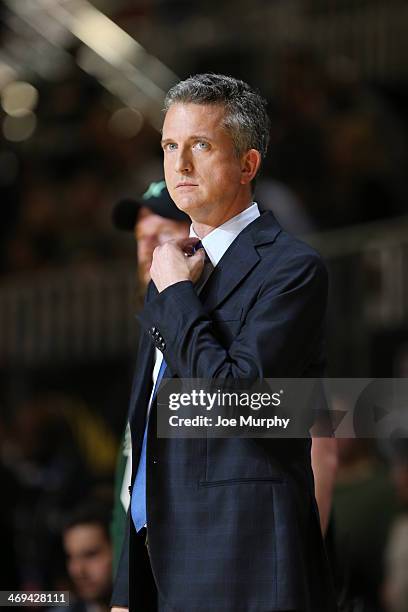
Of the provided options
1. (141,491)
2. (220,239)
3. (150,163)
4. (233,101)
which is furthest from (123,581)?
(150,163)

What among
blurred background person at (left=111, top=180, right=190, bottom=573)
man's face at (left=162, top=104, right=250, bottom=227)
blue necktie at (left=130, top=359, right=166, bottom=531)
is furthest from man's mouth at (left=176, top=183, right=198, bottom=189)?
blurred background person at (left=111, top=180, right=190, bottom=573)

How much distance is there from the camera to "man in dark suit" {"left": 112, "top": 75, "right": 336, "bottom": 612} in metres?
2.14

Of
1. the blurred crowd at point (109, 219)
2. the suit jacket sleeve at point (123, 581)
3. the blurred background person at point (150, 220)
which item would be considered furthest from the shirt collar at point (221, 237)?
the blurred crowd at point (109, 219)

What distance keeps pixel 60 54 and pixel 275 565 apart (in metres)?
7.44

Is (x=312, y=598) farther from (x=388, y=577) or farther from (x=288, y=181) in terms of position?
(x=288, y=181)

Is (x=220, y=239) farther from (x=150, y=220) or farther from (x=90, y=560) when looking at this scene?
(x=90, y=560)

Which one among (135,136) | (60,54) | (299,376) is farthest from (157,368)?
(60,54)

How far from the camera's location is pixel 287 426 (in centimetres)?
222

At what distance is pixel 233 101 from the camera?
2.30m

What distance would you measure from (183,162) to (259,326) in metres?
0.32

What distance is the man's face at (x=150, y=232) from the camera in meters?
3.10

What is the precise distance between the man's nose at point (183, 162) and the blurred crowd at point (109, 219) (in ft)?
6.22

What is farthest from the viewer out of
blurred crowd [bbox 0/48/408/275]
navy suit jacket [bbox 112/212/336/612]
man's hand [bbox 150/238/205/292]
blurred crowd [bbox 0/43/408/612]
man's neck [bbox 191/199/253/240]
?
blurred crowd [bbox 0/48/408/275]

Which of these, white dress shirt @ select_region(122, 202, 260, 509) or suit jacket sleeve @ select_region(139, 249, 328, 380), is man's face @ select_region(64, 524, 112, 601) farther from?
suit jacket sleeve @ select_region(139, 249, 328, 380)
